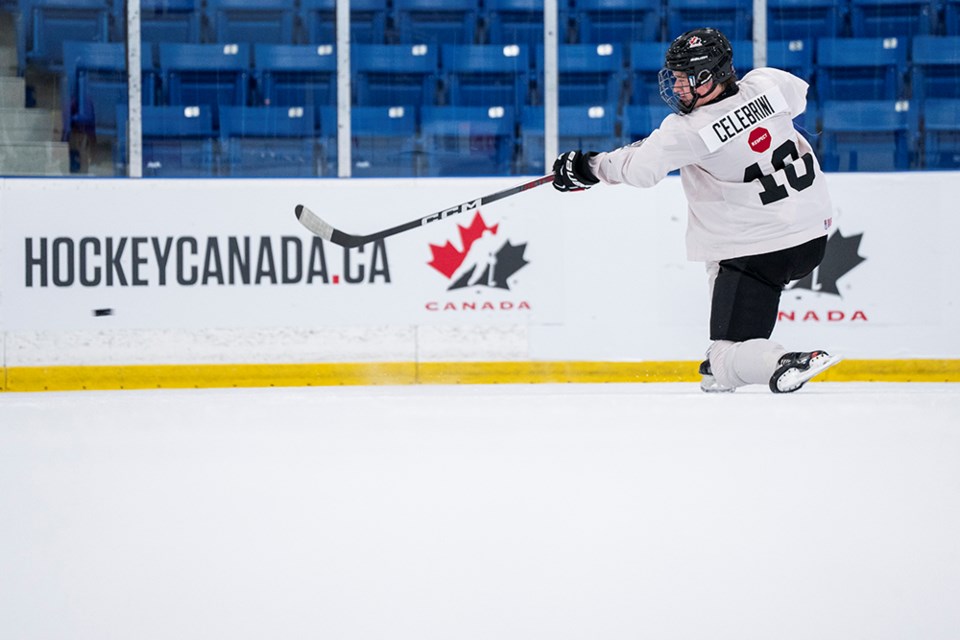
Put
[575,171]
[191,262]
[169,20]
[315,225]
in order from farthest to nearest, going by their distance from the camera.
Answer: [169,20], [191,262], [315,225], [575,171]

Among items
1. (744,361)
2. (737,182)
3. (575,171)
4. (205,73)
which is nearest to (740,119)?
(737,182)

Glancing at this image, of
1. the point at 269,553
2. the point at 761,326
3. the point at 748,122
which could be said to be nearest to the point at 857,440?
the point at 761,326

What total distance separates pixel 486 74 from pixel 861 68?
201 centimetres

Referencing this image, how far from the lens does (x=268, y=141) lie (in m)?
5.45

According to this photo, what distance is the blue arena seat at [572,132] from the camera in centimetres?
535

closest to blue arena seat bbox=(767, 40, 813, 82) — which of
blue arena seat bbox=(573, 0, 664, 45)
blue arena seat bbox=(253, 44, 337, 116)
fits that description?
blue arena seat bbox=(573, 0, 664, 45)

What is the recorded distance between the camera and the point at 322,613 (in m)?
1.31

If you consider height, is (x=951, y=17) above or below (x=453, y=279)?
above

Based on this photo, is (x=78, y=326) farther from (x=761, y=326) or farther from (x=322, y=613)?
(x=322, y=613)

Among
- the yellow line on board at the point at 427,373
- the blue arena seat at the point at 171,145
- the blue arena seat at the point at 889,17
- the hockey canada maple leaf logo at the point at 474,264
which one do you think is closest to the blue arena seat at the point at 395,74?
the blue arena seat at the point at 171,145

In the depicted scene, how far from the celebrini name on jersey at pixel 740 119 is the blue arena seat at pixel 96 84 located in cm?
337

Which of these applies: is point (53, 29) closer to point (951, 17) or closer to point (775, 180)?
point (775, 180)

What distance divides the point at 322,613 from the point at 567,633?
0.31 meters

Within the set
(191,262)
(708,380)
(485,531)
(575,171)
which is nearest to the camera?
(485,531)
